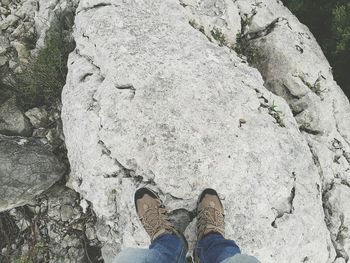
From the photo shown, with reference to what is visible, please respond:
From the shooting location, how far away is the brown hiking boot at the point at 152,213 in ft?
11.1

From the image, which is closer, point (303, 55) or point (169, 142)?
point (169, 142)

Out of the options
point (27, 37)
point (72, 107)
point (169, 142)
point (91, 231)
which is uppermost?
point (169, 142)

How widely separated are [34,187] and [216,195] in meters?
1.85

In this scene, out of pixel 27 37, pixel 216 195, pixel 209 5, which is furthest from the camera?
pixel 27 37

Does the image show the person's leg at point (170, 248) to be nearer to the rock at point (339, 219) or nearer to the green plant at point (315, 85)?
the rock at point (339, 219)

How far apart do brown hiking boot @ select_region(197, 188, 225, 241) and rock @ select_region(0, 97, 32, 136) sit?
83.8 inches

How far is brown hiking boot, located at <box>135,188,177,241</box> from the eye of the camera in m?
3.40

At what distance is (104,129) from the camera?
3.56 m

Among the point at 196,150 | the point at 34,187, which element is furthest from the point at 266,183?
the point at 34,187

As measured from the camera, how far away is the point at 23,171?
13.0 ft

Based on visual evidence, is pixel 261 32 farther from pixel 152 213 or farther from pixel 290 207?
pixel 152 213

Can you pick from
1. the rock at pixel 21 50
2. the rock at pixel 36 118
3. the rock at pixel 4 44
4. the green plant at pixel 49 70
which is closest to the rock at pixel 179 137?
the green plant at pixel 49 70

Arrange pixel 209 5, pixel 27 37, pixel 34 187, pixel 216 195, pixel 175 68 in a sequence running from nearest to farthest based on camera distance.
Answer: pixel 216 195 → pixel 175 68 → pixel 34 187 → pixel 209 5 → pixel 27 37

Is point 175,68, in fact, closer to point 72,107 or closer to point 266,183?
point 72,107
